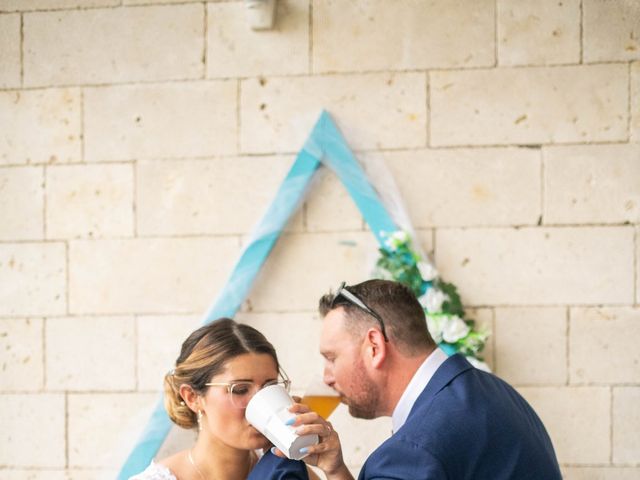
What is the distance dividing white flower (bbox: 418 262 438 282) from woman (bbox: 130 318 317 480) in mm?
895

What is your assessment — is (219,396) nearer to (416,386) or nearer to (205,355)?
(205,355)

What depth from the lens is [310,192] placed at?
2.83 m

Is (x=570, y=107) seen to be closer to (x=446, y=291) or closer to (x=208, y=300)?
(x=446, y=291)

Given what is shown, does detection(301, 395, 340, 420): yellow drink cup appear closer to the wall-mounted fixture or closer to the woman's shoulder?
the woman's shoulder

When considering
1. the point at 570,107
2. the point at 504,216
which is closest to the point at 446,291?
the point at 504,216

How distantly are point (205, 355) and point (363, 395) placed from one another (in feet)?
1.37

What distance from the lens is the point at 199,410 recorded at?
1.90 meters

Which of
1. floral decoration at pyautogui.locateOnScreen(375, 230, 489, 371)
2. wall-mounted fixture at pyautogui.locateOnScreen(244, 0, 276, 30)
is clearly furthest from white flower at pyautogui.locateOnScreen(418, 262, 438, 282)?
wall-mounted fixture at pyautogui.locateOnScreen(244, 0, 276, 30)

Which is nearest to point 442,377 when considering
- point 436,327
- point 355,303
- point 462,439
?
point 462,439

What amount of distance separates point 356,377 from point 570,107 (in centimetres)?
150

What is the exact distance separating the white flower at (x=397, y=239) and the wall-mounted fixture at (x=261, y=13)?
36.8 inches

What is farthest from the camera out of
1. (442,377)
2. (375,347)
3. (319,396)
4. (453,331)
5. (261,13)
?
(261,13)

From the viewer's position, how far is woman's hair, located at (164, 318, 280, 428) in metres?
1.86

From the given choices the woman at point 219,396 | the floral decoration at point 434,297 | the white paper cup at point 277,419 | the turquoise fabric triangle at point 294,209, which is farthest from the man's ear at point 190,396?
the floral decoration at point 434,297
